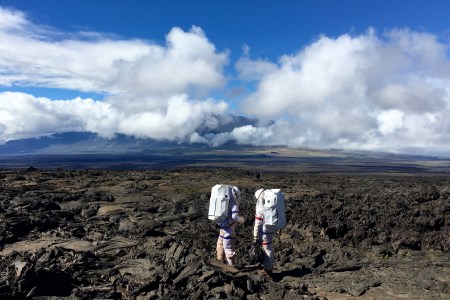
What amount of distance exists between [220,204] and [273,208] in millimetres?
1451

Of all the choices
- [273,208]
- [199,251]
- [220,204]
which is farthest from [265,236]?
[199,251]

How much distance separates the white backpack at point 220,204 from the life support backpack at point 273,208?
3.19 ft

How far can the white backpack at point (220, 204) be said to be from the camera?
1055 cm

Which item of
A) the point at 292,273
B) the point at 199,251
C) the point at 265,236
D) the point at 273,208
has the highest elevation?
the point at 273,208

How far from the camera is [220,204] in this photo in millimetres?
10594

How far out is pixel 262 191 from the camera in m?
10.6

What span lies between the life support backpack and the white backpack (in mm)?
972

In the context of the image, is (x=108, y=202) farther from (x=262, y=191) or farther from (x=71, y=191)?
(x=262, y=191)

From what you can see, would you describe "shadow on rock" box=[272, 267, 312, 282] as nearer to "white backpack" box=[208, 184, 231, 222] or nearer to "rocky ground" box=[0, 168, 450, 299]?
"rocky ground" box=[0, 168, 450, 299]

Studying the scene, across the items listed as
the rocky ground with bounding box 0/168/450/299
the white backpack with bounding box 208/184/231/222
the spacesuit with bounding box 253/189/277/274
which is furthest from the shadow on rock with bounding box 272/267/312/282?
the white backpack with bounding box 208/184/231/222

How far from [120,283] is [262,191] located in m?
4.29

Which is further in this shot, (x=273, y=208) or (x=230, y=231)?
(x=230, y=231)

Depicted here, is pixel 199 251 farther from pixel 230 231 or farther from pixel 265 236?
pixel 265 236

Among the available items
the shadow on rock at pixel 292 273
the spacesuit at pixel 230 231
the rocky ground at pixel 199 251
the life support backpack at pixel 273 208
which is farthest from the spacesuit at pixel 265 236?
the spacesuit at pixel 230 231
